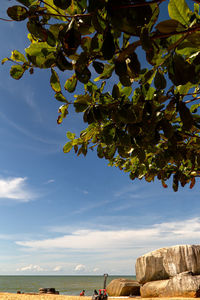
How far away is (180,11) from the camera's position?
1.29 m

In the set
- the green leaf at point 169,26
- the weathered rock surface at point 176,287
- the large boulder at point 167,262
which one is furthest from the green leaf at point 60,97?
the large boulder at point 167,262

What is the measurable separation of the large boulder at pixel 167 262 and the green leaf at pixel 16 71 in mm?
15873

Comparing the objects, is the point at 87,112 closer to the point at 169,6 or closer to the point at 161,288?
the point at 169,6

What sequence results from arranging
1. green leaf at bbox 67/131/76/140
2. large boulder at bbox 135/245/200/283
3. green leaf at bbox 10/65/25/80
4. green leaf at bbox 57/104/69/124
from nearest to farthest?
green leaf at bbox 10/65/25/80 → green leaf at bbox 57/104/69/124 → green leaf at bbox 67/131/76/140 → large boulder at bbox 135/245/200/283

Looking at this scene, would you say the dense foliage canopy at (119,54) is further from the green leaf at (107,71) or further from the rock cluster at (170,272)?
the rock cluster at (170,272)

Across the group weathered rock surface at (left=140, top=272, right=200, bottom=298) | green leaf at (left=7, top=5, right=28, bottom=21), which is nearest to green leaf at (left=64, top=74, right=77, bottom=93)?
green leaf at (left=7, top=5, right=28, bottom=21)

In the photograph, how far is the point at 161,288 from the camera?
45.6 feet

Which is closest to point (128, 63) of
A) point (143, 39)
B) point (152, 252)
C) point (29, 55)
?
point (143, 39)

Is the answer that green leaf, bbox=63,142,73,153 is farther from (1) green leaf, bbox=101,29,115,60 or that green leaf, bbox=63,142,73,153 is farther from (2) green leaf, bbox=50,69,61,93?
(1) green leaf, bbox=101,29,115,60

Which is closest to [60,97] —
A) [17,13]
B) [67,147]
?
[67,147]

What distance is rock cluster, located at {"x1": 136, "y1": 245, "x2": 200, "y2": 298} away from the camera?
1288 cm

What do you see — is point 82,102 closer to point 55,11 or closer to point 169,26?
point 55,11

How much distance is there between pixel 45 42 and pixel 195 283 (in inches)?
572

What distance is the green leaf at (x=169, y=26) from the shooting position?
1.23m
